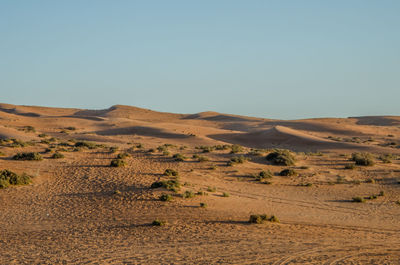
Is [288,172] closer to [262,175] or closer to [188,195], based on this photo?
[262,175]

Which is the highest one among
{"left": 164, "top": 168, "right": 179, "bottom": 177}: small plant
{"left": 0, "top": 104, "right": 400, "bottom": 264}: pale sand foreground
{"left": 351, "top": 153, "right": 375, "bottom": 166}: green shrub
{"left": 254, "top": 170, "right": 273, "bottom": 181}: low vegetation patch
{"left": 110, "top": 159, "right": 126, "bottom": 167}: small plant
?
{"left": 351, "top": 153, "right": 375, "bottom": 166}: green shrub

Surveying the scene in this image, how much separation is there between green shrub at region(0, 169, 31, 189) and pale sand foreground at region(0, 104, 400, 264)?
18.5 inches

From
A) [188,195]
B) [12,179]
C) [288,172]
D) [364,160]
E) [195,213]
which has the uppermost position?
[364,160]

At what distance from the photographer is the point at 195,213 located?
15.6 meters

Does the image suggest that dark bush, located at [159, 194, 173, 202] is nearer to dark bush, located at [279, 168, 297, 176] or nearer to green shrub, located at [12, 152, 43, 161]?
dark bush, located at [279, 168, 297, 176]

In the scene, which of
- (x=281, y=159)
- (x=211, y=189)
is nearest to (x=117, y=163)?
(x=211, y=189)

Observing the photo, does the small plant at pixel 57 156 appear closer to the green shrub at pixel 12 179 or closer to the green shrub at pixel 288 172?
the green shrub at pixel 12 179

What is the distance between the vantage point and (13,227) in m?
14.0

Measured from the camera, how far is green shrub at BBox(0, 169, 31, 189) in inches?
759

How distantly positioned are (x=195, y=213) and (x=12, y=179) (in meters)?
9.94

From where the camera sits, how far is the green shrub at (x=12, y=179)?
19.3 meters


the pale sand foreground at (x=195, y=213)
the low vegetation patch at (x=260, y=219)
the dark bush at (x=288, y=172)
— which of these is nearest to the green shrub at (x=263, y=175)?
the pale sand foreground at (x=195, y=213)

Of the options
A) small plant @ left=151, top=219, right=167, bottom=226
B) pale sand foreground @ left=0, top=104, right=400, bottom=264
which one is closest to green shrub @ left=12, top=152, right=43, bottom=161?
pale sand foreground @ left=0, top=104, right=400, bottom=264

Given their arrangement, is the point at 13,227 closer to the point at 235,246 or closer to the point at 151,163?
the point at 235,246
